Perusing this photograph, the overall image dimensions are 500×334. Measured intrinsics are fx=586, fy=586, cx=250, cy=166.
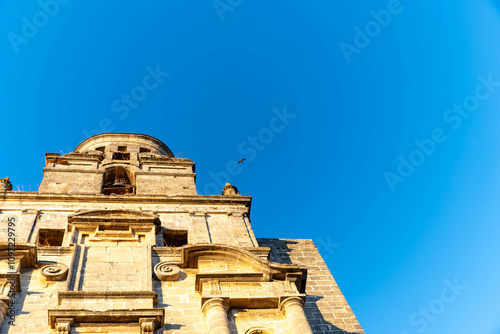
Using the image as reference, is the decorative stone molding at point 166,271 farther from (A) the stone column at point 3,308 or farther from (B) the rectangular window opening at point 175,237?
(A) the stone column at point 3,308

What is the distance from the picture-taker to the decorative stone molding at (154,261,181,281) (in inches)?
645

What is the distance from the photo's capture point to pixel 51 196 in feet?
68.7

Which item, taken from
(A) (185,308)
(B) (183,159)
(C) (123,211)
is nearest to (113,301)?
(A) (185,308)

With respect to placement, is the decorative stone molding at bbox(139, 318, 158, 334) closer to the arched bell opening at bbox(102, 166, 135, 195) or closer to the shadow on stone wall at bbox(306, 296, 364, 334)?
the shadow on stone wall at bbox(306, 296, 364, 334)

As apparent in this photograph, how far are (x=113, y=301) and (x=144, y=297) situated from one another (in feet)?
2.51

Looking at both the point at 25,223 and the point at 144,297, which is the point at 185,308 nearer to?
the point at 144,297

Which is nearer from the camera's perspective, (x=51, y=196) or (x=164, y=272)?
(x=164, y=272)

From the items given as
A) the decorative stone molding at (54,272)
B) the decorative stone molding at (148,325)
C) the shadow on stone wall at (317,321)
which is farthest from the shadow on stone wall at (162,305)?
the shadow on stone wall at (317,321)

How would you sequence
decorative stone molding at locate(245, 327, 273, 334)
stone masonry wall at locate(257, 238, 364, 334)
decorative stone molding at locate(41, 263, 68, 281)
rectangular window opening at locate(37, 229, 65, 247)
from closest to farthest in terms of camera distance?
decorative stone molding at locate(245, 327, 273, 334)
decorative stone molding at locate(41, 263, 68, 281)
stone masonry wall at locate(257, 238, 364, 334)
rectangular window opening at locate(37, 229, 65, 247)

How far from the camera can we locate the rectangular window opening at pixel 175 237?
19938mm

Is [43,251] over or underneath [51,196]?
underneath

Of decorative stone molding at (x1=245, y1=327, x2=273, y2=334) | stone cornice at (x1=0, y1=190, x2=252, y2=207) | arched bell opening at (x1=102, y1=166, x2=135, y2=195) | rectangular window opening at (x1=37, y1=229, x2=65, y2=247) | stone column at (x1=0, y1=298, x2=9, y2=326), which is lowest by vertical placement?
decorative stone molding at (x1=245, y1=327, x2=273, y2=334)

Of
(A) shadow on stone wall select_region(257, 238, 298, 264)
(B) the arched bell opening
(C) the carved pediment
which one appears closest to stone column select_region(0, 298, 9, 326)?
(C) the carved pediment

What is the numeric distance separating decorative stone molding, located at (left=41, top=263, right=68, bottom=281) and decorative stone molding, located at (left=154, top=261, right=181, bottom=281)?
8.18 feet
